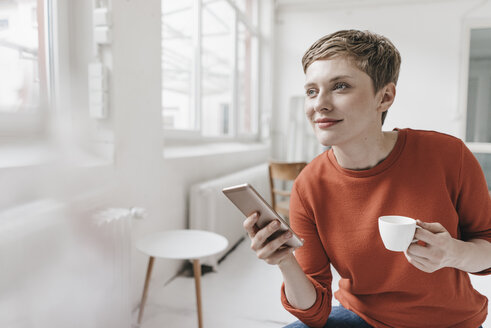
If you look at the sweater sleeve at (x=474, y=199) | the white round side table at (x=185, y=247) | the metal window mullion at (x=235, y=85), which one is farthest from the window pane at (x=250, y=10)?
the sweater sleeve at (x=474, y=199)

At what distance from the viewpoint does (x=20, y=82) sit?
118 centimetres

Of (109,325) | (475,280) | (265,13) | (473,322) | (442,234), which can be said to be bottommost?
(475,280)

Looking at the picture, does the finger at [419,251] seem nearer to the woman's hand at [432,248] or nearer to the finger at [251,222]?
the woman's hand at [432,248]

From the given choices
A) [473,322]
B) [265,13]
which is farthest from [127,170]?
[265,13]

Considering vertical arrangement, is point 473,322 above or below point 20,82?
below

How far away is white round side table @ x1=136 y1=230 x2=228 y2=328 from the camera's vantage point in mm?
1300

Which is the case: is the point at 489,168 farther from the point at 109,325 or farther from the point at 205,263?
the point at 109,325

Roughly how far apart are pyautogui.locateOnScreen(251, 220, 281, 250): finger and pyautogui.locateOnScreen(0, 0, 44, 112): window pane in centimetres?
100

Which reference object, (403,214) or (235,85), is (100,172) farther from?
(235,85)

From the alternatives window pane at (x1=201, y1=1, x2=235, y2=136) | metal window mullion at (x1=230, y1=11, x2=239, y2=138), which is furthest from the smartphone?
metal window mullion at (x1=230, y1=11, x2=239, y2=138)

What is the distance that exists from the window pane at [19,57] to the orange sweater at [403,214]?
1.06 meters

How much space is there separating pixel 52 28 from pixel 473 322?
1.72m

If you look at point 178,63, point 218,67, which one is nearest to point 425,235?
point 178,63

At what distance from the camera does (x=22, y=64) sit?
119 centimetres
